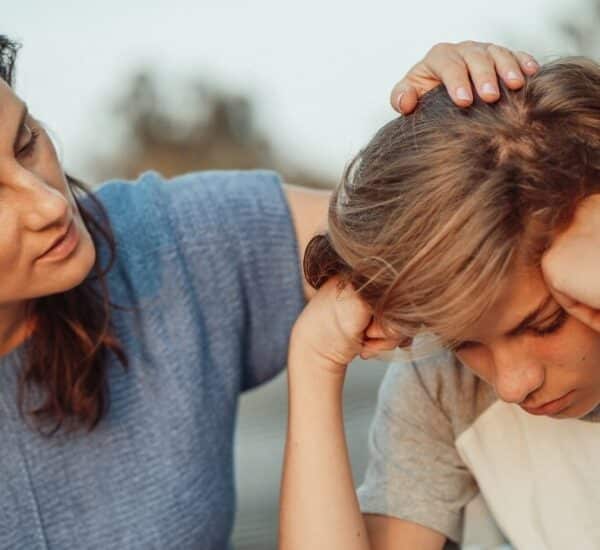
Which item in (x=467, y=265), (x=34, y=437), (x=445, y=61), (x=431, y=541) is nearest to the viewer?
(x=467, y=265)

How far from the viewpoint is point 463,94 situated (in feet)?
4.68

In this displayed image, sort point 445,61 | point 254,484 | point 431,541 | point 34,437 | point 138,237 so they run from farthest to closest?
point 254,484
point 138,237
point 34,437
point 431,541
point 445,61

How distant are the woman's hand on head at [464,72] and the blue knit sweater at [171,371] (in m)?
0.61

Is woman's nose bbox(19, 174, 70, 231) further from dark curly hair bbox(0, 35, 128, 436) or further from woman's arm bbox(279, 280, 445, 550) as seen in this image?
woman's arm bbox(279, 280, 445, 550)

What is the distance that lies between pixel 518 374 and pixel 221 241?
0.80 meters

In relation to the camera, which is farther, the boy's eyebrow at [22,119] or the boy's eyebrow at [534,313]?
the boy's eyebrow at [22,119]

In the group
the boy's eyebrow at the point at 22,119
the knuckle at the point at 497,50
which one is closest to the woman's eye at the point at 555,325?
the knuckle at the point at 497,50

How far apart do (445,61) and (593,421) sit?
0.57 meters

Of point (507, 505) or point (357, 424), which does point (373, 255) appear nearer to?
point (507, 505)

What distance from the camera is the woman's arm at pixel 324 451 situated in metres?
1.67

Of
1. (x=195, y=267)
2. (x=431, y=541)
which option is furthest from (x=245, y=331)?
(x=431, y=541)

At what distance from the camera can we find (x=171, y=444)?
2008 mm

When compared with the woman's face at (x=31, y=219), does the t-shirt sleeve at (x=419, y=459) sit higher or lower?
lower

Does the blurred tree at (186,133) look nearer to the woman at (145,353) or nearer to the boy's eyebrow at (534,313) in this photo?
the woman at (145,353)
